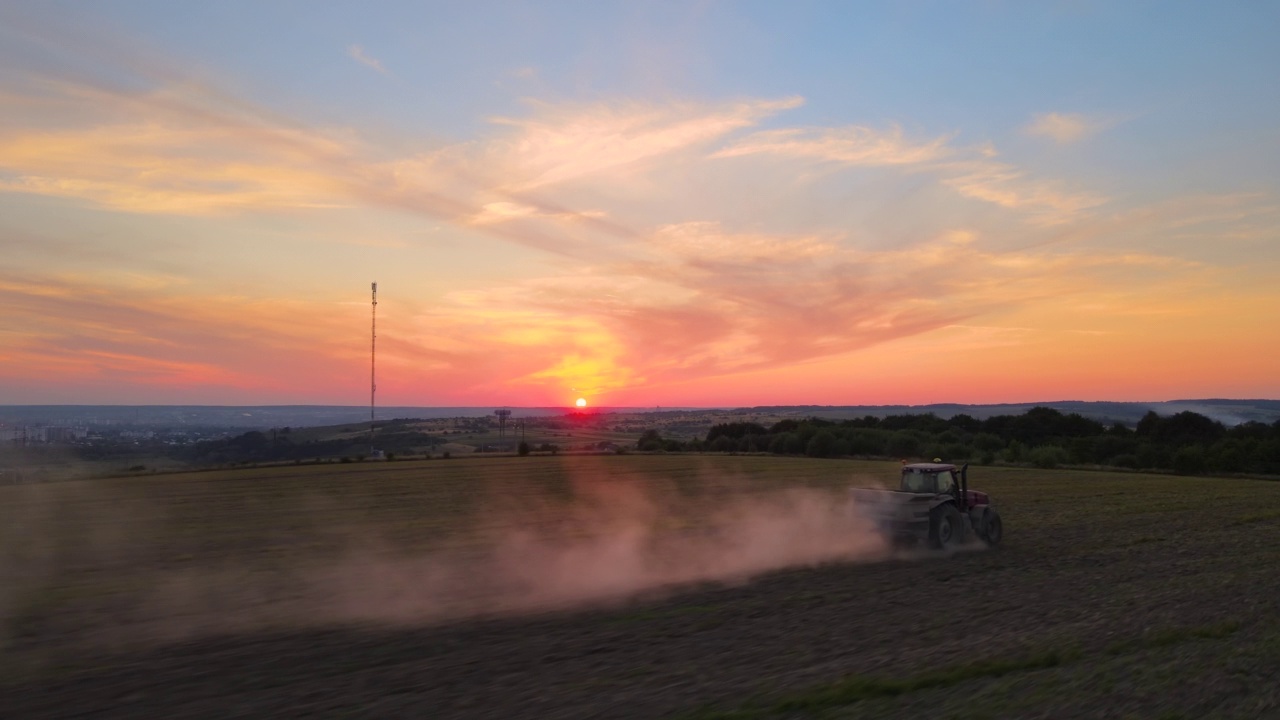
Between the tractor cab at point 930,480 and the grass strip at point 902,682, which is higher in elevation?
the tractor cab at point 930,480

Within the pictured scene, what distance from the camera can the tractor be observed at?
719 inches

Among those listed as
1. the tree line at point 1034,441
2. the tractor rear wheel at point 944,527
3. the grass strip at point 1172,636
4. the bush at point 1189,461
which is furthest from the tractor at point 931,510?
the tree line at point 1034,441

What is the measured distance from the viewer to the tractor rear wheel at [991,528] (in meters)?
19.4

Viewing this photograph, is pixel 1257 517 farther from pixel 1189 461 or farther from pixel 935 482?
pixel 1189 461

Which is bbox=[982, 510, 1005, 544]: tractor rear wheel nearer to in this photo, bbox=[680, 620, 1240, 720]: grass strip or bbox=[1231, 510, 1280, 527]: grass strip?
bbox=[1231, 510, 1280, 527]: grass strip

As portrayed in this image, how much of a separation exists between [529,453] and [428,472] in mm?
18339

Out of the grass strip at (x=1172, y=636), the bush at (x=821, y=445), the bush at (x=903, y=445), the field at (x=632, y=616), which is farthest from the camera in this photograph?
the bush at (x=903, y=445)

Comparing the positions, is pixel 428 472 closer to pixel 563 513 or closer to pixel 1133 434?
pixel 563 513

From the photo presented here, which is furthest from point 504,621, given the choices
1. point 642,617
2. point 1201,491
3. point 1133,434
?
point 1133,434

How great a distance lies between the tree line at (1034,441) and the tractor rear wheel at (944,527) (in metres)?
42.4

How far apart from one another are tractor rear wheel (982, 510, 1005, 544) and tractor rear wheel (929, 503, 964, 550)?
89cm

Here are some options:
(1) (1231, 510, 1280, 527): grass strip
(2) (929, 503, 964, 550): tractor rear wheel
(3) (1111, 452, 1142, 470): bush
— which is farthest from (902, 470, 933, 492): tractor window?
(3) (1111, 452, 1142, 470): bush

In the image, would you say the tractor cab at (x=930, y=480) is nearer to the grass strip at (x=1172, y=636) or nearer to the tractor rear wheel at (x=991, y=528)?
the tractor rear wheel at (x=991, y=528)

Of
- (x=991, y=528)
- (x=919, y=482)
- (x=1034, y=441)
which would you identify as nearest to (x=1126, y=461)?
(x=1034, y=441)
